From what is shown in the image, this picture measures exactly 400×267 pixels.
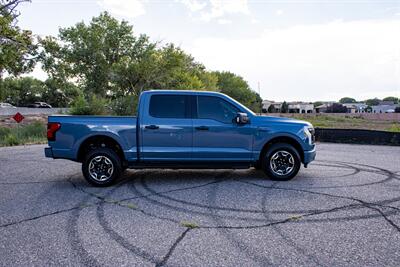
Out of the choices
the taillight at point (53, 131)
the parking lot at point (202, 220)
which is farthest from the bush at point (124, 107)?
the taillight at point (53, 131)

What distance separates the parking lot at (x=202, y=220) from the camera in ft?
11.8

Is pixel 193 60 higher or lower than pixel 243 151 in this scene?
higher

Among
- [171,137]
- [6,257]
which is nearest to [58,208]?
[6,257]

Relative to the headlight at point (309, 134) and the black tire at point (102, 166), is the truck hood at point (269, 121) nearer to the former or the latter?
the headlight at point (309, 134)

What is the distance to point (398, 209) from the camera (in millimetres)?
5176

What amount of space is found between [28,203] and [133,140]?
2203mm

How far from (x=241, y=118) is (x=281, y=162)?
1.36 meters

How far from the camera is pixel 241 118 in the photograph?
22.4 feet

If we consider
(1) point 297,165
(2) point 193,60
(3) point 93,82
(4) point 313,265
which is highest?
(2) point 193,60

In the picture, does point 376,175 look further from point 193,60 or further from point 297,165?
point 193,60

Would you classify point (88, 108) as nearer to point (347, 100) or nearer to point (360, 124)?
point (360, 124)

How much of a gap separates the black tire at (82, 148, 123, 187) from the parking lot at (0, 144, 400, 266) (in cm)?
31

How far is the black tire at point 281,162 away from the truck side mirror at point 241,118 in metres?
0.86

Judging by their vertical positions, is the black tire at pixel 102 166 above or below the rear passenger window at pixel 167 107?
below
